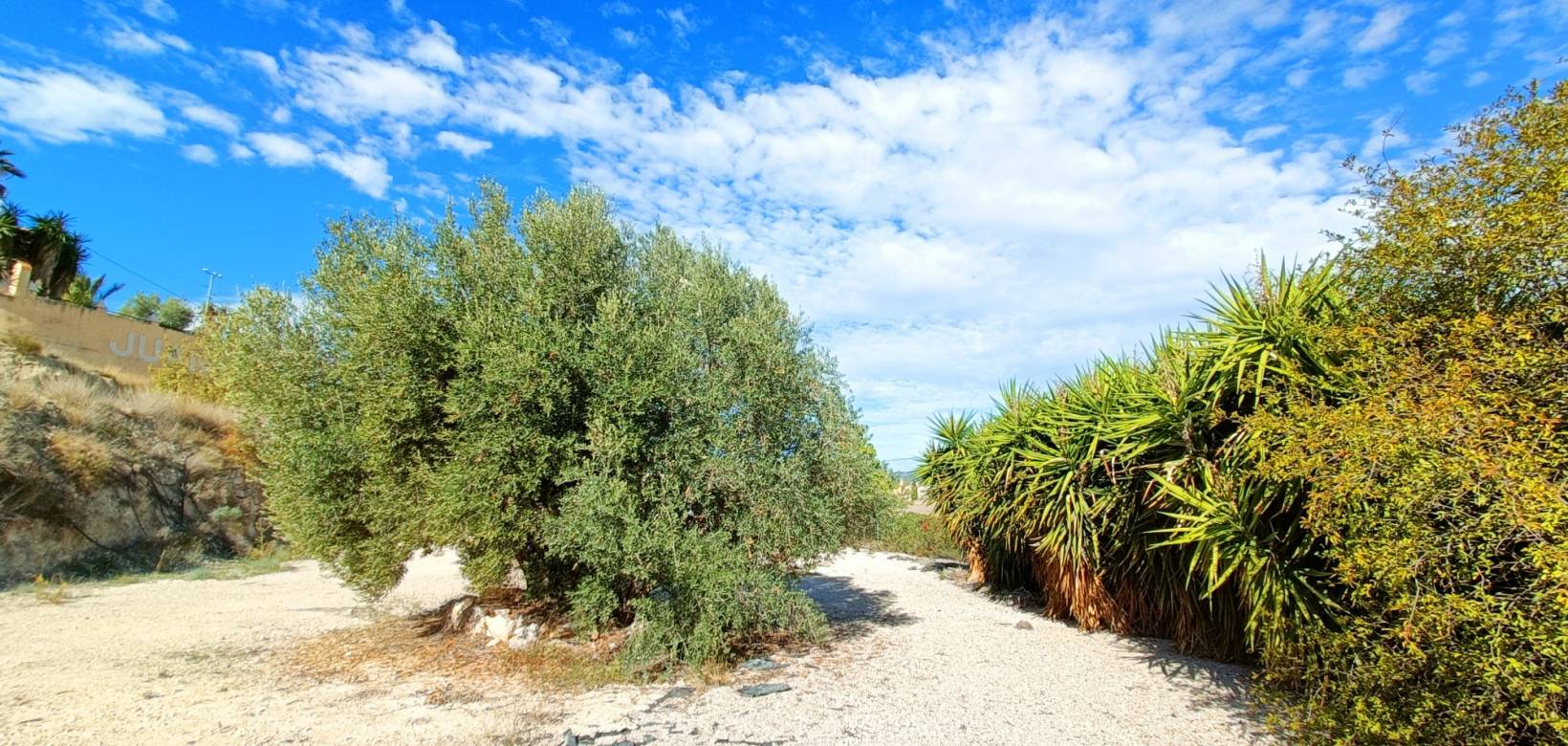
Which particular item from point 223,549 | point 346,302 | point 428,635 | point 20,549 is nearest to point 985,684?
point 428,635

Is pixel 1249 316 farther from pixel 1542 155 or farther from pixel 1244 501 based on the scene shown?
pixel 1542 155

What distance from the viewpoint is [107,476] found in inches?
600

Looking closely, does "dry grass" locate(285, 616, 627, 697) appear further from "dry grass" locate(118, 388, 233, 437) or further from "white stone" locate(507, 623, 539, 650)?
"dry grass" locate(118, 388, 233, 437)

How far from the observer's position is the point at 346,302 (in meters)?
7.96

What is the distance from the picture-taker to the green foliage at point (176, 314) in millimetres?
48634

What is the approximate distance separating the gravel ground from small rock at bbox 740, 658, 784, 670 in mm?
155

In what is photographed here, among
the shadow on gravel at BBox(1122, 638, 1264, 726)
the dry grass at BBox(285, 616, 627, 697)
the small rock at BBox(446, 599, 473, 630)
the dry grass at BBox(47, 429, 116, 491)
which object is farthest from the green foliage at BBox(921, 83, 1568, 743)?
the dry grass at BBox(47, 429, 116, 491)

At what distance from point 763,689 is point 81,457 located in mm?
16629

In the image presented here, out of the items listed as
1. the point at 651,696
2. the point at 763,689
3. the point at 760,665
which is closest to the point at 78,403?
the point at 651,696

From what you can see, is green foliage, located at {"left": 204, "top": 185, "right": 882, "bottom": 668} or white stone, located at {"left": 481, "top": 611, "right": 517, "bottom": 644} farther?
white stone, located at {"left": 481, "top": 611, "right": 517, "bottom": 644}

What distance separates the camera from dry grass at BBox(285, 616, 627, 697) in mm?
7395

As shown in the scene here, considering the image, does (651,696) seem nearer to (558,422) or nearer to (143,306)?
(558,422)

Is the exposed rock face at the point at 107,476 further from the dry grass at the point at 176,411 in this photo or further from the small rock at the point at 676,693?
the small rock at the point at 676,693

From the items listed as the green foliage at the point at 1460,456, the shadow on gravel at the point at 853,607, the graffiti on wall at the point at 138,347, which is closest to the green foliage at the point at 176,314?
the graffiti on wall at the point at 138,347
